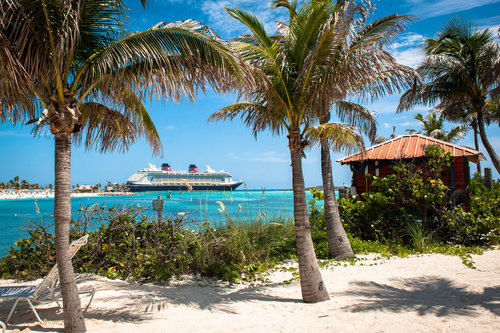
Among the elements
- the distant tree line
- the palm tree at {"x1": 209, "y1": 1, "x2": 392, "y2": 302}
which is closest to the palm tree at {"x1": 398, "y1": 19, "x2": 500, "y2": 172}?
the palm tree at {"x1": 209, "y1": 1, "x2": 392, "y2": 302}

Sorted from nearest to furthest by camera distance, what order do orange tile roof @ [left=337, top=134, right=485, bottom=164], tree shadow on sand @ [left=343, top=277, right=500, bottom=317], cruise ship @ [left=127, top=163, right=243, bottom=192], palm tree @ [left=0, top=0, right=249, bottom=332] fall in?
palm tree @ [left=0, top=0, right=249, bottom=332] < tree shadow on sand @ [left=343, top=277, right=500, bottom=317] < orange tile roof @ [left=337, top=134, right=485, bottom=164] < cruise ship @ [left=127, top=163, right=243, bottom=192]

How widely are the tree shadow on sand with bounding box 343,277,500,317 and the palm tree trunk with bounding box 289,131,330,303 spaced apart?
498 millimetres

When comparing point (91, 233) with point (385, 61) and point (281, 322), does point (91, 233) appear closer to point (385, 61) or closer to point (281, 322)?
point (281, 322)

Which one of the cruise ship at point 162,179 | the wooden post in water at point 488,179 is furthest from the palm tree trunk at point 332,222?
the cruise ship at point 162,179

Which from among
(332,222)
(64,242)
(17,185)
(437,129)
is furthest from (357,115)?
(17,185)

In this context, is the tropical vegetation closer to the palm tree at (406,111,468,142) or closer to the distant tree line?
the palm tree at (406,111,468,142)

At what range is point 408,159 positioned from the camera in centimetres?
1009

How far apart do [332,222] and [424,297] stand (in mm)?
2985

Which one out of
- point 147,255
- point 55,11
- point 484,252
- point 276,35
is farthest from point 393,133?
point 55,11

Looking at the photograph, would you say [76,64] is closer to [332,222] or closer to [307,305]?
[307,305]

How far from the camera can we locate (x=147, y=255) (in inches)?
235

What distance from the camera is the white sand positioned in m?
3.79

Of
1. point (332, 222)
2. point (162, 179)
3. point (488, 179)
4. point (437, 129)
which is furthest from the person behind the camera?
point (162, 179)

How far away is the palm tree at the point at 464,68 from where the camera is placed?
8.80m
